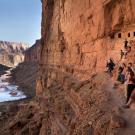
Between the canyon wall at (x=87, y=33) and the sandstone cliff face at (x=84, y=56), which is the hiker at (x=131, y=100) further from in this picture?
the canyon wall at (x=87, y=33)

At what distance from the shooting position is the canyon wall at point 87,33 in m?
16.0

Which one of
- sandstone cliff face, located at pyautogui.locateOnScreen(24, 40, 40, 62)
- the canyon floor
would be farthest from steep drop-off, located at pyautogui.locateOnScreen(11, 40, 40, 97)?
the canyon floor

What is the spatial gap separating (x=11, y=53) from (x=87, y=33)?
422ft

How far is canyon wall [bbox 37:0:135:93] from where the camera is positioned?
16.0 metres

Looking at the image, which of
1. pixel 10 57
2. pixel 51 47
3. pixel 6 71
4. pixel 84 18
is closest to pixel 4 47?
pixel 10 57

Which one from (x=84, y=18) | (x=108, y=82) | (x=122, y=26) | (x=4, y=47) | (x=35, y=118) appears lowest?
(x=35, y=118)

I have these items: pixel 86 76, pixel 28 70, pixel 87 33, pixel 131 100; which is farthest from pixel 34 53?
pixel 131 100

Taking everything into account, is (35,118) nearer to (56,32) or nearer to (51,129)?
(51,129)

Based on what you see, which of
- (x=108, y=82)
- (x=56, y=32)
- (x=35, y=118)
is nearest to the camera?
(x=108, y=82)

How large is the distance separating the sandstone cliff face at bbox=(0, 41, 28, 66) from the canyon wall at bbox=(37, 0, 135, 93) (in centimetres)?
9846

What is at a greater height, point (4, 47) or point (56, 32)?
A: point (4, 47)

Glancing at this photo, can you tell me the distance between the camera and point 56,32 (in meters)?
30.8

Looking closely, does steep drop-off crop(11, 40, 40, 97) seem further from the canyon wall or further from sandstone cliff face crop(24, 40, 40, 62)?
the canyon wall

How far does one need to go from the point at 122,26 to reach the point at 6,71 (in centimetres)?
9191
